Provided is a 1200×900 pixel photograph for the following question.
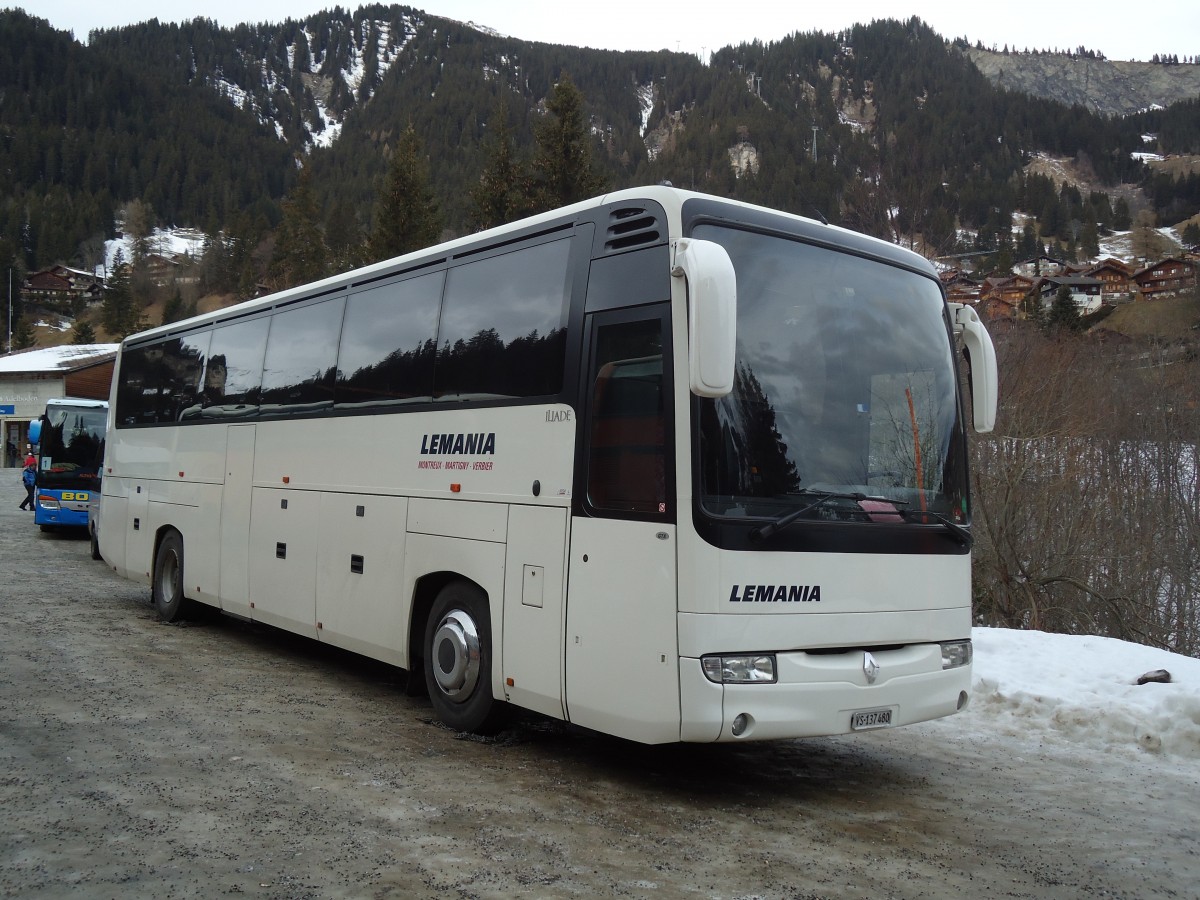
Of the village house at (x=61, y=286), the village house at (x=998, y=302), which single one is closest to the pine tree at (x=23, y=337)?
the village house at (x=61, y=286)

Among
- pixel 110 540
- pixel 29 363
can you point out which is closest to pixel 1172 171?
pixel 29 363

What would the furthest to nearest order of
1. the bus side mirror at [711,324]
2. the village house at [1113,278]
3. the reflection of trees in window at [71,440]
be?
the village house at [1113,278], the reflection of trees in window at [71,440], the bus side mirror at [711,324]

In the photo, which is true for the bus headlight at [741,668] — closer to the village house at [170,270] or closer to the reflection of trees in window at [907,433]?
the reflection of trees in window at [907,433]

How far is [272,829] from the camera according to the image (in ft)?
16.4

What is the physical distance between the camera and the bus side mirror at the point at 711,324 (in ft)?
16.1

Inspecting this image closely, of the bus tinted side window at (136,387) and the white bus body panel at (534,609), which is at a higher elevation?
the bus tinted side window at (136,387)

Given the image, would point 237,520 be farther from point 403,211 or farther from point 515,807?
point 403,211

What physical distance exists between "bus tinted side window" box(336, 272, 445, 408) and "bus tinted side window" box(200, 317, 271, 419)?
1.94m

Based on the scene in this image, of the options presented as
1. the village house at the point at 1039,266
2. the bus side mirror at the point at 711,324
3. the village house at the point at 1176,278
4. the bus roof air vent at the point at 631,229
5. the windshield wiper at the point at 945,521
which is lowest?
the windshield wiper at the point at 945,521

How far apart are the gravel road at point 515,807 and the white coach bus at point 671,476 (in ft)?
1.70

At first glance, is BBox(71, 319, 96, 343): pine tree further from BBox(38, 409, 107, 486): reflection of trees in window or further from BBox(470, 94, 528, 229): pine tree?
BBox(38, 409, 107, 486): reflection of trees in window

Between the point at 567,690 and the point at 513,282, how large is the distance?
266cm

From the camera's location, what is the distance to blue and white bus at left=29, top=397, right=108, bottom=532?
23.8m

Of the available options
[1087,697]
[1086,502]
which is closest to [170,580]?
[1087,697]
